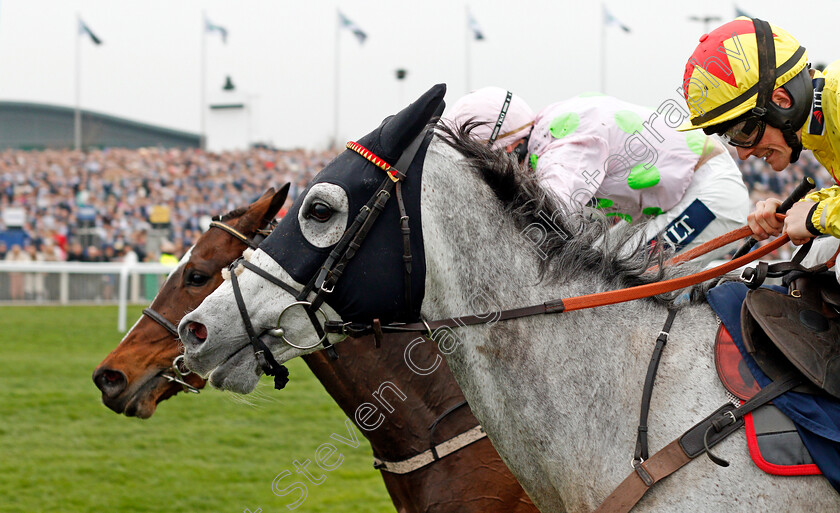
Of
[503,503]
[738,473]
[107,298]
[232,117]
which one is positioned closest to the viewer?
[738,473]

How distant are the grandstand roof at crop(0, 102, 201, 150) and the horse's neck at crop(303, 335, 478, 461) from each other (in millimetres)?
47272

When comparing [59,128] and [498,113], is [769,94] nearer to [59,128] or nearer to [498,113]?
[498,113]

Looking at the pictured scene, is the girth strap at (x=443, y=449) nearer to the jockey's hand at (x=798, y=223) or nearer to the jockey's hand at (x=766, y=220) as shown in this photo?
the jockey's hand at (x=766, y=220)

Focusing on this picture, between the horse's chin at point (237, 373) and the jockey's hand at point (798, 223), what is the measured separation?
1.42 metres

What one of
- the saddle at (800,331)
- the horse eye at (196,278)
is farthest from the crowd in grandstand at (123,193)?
the saddle at (800,331)

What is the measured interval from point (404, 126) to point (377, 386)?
4.53 feet

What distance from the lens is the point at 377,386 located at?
10.4ft

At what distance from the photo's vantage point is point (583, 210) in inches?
97.7

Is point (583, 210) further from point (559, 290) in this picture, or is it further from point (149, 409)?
point (149, 409)

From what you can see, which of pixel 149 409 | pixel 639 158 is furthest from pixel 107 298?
pixel 639 158

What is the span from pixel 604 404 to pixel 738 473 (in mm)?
344

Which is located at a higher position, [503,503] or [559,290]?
[559,290]

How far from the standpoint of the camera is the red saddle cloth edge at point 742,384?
6.00ft

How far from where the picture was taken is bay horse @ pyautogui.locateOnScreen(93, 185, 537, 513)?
2.94 metres
